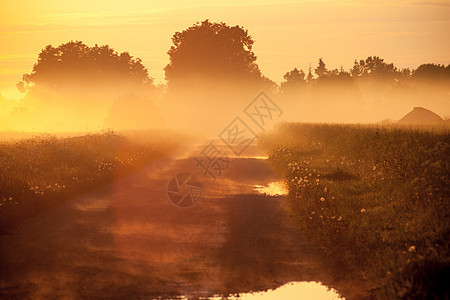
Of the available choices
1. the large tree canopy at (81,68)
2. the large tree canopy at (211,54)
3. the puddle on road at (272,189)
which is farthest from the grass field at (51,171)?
the large tree canopy at (81,68)

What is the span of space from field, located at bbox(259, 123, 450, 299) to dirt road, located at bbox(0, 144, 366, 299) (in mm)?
567

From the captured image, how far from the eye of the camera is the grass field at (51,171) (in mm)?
11664

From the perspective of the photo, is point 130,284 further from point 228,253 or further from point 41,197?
point 41,197

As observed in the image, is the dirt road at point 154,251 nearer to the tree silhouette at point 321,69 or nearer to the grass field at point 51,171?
the grass field at point 51,171

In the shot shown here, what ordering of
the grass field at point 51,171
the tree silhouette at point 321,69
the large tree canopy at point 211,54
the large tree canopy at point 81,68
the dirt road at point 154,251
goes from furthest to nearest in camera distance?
1. the tree silhouette at point 321,69
2. the large tree canopy at point 81,68
3. the large tree canopy at point 211,54
4. the grass field at point 51,171
5. the dirt road at point 154,251

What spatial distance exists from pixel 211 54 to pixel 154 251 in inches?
2635

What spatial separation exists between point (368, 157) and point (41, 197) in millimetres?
12458

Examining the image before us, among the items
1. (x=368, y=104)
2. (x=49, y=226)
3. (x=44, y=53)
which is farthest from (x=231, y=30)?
(x=368, y=104)

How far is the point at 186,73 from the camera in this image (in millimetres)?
73750

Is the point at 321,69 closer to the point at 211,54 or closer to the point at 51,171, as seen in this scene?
the point at 211,54

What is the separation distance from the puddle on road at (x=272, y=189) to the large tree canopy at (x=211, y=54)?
55.9 m

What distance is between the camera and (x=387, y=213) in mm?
9742

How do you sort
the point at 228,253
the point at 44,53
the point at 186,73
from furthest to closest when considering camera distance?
the point at 44,53
the point at 186,73
the point at 228,253

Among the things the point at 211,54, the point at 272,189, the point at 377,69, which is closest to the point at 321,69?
the point at 377,69
